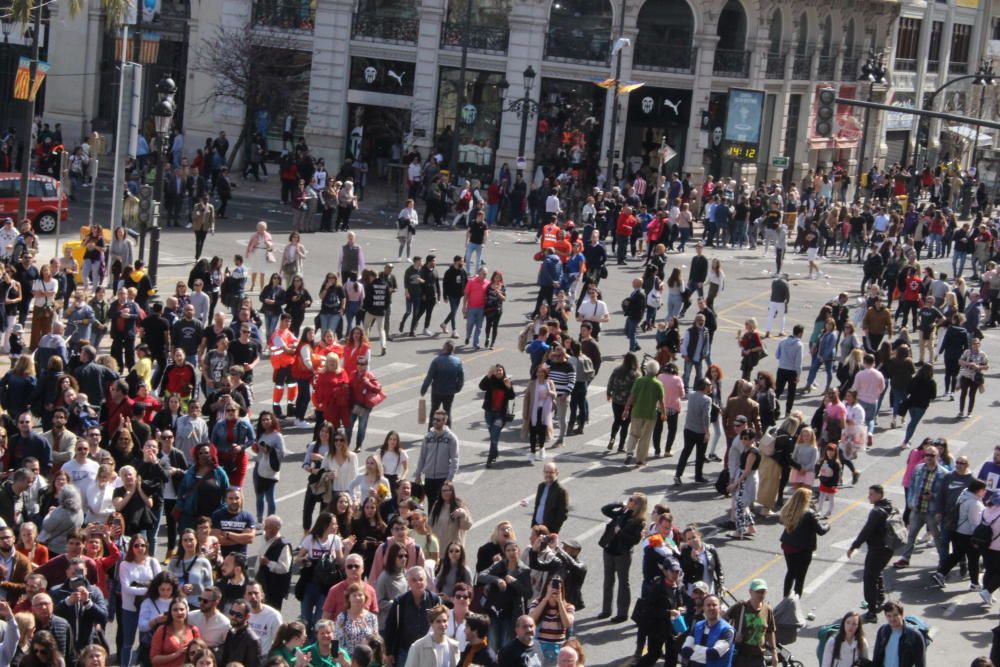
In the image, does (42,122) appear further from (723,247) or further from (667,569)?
(667,569)

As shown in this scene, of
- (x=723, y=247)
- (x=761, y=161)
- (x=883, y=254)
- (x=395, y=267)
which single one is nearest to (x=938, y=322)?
(x=883, y=254)

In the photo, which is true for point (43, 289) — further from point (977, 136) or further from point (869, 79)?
point (977, 136)

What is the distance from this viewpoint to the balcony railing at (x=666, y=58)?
56.0 m

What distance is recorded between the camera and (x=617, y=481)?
71.5ft

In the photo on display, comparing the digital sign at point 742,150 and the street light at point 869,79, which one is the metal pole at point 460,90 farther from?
the street light at point 869,79

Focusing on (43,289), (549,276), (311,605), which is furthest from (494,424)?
(549,276)

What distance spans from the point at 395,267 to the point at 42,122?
24.4 m

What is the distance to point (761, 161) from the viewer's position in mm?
62344

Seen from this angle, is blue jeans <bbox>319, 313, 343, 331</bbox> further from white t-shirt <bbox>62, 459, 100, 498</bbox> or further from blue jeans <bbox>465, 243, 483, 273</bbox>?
white t-shirt <bbox>62, 459, 100, 498</bbox>

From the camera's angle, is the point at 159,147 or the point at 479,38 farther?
the point at 479,38

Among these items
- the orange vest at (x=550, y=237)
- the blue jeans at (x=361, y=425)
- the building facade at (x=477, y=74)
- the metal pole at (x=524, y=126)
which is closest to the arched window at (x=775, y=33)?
the building facade at (x=477, y=74)

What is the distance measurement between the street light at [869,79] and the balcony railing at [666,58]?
609cm

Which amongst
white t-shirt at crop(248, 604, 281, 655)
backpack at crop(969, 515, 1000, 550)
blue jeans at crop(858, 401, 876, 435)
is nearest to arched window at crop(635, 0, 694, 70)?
blue jeans at crop(858, 401, 876, 435)

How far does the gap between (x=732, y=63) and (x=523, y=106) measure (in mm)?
8916
